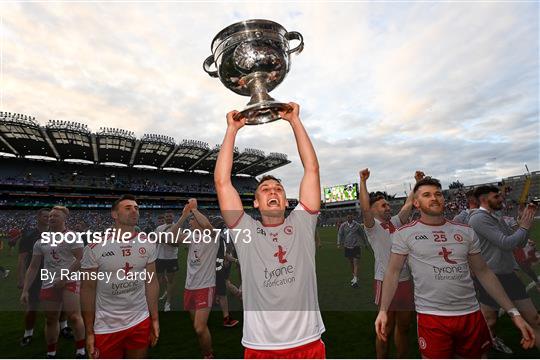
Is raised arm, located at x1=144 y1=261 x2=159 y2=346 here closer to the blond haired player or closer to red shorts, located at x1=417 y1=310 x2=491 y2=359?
the blond haired player

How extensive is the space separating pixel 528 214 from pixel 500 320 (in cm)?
331

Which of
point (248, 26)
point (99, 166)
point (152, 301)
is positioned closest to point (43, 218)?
point (152, 301)

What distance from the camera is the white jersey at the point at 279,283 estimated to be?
2.12m

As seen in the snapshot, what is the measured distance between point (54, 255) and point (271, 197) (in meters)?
4.63

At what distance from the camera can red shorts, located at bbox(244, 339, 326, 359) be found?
6.77 ft

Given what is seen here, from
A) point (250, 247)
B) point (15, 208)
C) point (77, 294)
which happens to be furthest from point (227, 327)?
point (15, 208)

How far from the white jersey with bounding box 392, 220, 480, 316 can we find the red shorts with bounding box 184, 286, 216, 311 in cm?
305

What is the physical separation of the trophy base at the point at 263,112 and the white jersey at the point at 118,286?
213 centimetres

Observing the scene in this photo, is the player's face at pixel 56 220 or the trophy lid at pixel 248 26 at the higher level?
the trophy lid at pixel 248 26

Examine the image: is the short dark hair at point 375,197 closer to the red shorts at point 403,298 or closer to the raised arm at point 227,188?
the red shorts at point 403,298

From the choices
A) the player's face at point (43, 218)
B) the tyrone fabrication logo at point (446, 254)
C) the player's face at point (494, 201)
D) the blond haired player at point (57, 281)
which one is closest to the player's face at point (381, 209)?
the player's face at point (494, 201)

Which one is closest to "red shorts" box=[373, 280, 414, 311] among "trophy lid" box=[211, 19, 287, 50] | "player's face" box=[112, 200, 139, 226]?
"player's face" box=[112, 200, 139, 226]

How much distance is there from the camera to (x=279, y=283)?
2.19 metres

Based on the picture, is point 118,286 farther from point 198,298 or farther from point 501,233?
point 501,233
